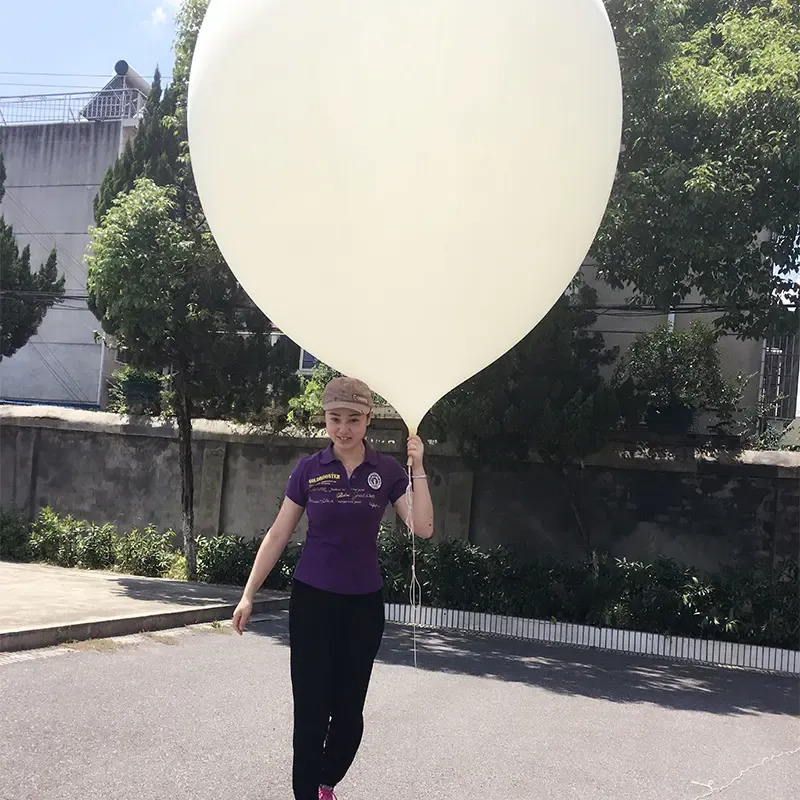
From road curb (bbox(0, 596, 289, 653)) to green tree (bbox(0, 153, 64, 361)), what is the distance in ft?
28.1

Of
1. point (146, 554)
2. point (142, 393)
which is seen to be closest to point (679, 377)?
point (146, 554)

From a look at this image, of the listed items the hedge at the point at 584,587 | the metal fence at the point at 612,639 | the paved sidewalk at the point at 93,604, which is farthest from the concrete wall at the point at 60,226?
the metal fence at the point at 612,639

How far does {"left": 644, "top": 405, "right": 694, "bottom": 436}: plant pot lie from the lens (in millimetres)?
10641

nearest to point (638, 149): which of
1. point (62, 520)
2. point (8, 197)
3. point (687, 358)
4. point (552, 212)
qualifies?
point (687, 358)

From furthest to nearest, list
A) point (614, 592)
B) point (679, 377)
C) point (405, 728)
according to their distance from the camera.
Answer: point (679, 377)
point (614, 592)
point (405, 728)

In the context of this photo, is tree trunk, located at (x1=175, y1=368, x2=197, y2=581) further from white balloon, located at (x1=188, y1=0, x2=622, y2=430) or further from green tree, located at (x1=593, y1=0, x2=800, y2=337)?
white balloon, located at (x1=188, y1=0, x2=622, y2=430)

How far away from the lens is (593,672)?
773cm

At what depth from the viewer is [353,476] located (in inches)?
121

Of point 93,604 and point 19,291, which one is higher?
point 19,291

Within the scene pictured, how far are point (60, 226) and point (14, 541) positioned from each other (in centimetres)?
897

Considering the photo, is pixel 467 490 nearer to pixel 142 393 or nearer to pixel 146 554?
pixel 146 554

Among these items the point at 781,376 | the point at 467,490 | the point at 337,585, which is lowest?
the point at 467,490

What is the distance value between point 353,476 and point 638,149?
6.71 metres

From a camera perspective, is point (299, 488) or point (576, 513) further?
point (576, 513)
